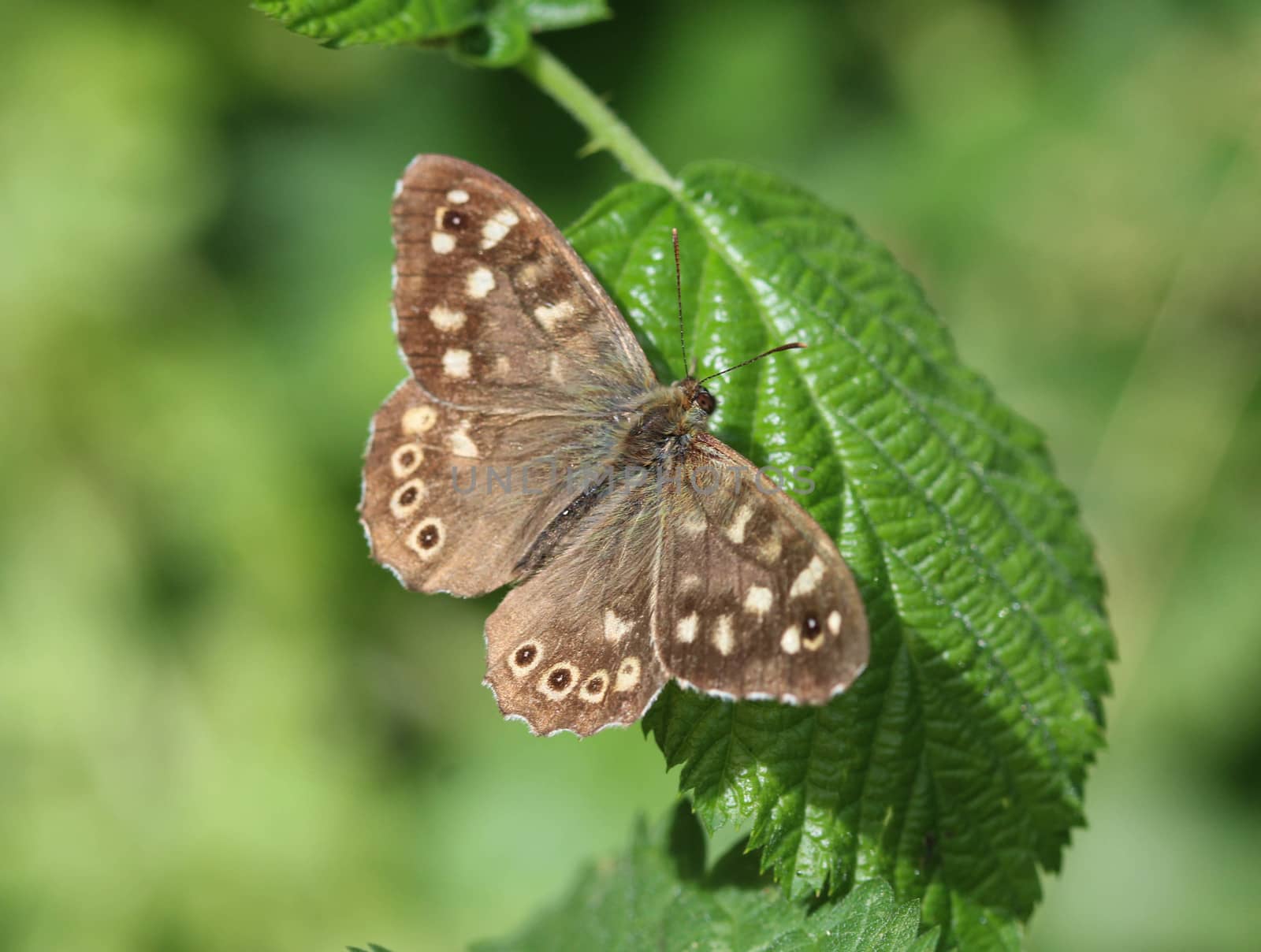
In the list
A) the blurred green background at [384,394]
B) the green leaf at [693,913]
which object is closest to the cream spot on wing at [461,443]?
the green leaf at [693,913]

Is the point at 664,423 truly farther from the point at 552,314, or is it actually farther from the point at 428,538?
the point at 428,538

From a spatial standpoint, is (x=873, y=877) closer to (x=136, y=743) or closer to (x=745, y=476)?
(x=745, y=476)

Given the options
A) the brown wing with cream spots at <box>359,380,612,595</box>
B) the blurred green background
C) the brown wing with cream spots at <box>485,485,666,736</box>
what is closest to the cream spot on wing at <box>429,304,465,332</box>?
the brown wing with cream spots at <box>359,380,612,595</box>

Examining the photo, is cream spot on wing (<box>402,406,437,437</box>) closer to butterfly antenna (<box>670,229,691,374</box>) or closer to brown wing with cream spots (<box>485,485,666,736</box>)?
brown wing with cream spots (<box>485,485,666,736</box>)

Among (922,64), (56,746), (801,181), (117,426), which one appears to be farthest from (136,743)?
(922,64)

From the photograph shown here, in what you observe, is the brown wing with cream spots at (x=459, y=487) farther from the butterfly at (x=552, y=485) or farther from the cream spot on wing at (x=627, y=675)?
the cream spot on wing at (x=627, y=675)

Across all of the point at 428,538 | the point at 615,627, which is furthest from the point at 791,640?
the point at 428,538
